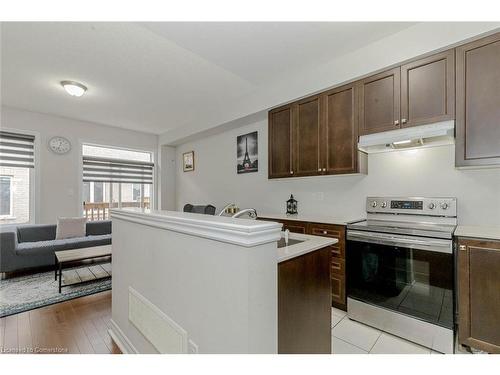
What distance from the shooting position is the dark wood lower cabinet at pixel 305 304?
1.14m

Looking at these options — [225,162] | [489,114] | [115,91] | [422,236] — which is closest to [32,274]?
[115,91]

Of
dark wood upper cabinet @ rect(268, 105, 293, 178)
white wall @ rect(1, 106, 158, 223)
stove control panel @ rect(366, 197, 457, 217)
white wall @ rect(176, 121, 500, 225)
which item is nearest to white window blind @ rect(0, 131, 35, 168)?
white wall @ rect(1, 106, 158, 223)

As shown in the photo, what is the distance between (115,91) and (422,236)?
4.11 meters

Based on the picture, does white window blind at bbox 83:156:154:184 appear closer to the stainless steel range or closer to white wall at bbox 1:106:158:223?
white wall at bbox 1:106:158:223

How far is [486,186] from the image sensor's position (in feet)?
6.75

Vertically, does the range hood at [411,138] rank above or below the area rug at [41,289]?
above

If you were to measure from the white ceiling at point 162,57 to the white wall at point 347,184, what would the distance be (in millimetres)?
1105

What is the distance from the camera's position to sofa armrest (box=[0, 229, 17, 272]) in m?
3.23

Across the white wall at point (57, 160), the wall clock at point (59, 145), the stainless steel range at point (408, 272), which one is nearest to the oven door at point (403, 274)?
the stainless steel range at point (408, 272)

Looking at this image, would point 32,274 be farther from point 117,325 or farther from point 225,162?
point 225,162

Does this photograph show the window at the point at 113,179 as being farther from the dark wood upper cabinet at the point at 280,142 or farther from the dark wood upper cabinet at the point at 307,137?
the dark wood upper cabinet at the point at 307,137

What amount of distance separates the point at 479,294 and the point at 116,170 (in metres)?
6.07

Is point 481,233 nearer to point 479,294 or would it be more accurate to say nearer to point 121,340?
point 479,294

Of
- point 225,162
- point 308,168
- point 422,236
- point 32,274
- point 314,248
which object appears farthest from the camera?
point 225,162
